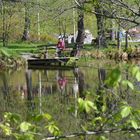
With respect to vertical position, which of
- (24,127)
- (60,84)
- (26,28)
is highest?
(26,28)

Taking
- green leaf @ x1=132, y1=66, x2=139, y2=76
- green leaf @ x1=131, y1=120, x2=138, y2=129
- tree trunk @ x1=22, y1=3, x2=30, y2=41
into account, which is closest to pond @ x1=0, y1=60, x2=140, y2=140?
tree trunk @ x1=22, y1=3, x2=30, y2=41

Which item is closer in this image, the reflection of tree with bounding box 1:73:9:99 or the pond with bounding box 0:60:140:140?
the pond with bounding box 0:60:140:140

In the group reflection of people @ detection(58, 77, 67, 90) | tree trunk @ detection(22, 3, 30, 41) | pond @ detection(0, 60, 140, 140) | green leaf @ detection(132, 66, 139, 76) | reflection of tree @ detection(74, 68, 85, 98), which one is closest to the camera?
green leaf @ detection(132, 66, 139, 76)

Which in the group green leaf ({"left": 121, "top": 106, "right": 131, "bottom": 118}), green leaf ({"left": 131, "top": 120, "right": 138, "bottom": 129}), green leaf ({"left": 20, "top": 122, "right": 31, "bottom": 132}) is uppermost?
green leaf ({"left": 121, "top": 106, "right": 131, "bottom": 118})

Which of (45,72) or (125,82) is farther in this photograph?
(45,72)

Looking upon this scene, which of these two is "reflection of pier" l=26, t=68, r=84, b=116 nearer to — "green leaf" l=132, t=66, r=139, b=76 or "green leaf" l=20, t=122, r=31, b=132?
"green leaf" l=20, t=122, r=31, b=132

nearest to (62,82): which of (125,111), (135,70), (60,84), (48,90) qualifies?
(60,84)

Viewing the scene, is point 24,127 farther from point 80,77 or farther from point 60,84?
point 80,77

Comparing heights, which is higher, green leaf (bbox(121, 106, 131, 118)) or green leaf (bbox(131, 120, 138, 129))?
green leaf (bbox(121, 106, 131, 118))

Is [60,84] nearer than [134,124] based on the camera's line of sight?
No

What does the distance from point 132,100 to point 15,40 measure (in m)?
35.2

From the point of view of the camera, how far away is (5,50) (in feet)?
11.3

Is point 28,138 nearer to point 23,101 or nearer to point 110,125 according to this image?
point 110,125

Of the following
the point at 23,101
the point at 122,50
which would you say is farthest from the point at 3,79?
the point at 122,50
